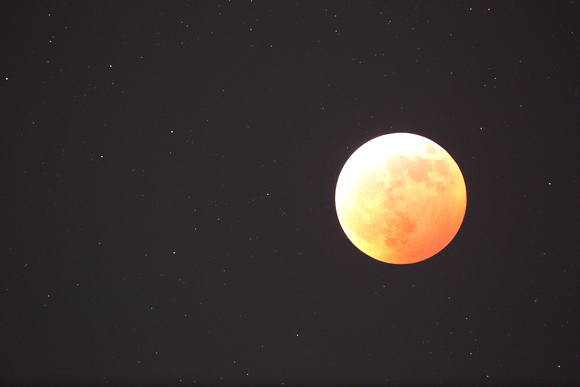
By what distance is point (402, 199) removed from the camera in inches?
190

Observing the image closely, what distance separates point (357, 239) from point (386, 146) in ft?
2.51

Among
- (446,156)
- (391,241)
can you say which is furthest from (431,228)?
(446,156)

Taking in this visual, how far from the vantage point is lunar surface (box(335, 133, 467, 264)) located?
15.9 feet

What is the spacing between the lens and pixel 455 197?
5.04 metres

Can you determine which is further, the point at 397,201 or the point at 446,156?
the point at 446,156

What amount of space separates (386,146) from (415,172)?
1.13 feet

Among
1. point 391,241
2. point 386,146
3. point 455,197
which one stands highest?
point 386,146

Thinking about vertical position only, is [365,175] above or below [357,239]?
above

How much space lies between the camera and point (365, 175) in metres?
5.02

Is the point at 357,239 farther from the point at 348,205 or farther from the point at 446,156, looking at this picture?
the point at 446,156

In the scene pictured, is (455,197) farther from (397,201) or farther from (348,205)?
(348,205)

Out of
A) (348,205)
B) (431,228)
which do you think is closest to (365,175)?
(348,205)

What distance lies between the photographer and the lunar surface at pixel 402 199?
15.9 feet

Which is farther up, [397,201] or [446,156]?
[446,156]
